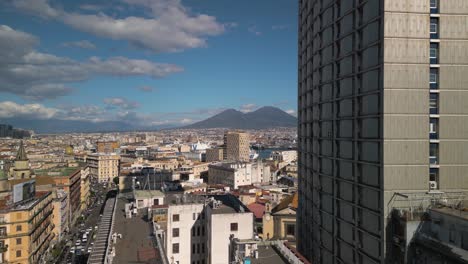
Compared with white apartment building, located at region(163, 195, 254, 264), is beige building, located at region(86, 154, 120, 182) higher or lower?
lower

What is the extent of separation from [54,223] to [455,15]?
73.6 metres

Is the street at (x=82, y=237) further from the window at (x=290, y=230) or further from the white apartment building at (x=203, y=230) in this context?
the window at (x=290, y=230)

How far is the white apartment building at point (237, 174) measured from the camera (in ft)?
405

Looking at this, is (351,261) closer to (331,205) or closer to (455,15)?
(331,205)

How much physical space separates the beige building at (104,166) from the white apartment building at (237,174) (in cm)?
5685

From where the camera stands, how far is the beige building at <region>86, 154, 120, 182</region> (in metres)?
168

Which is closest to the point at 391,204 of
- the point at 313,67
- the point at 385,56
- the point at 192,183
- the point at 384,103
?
the point at 384,103

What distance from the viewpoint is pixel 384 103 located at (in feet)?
74.2

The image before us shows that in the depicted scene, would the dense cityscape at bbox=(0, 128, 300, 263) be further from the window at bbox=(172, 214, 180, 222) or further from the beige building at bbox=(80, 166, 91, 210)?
the beige building at bbox=(80, 166, 91, 210)

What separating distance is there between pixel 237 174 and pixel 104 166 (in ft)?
242

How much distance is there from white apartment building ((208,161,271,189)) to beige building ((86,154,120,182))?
56852 mm

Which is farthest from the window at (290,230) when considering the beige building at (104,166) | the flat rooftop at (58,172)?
the beige building at (104,166)

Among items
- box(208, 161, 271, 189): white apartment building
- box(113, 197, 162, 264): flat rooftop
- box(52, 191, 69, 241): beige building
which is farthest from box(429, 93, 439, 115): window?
box(208, 161, 271, 189): white apartment building

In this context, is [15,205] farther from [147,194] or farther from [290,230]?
[290,230]
